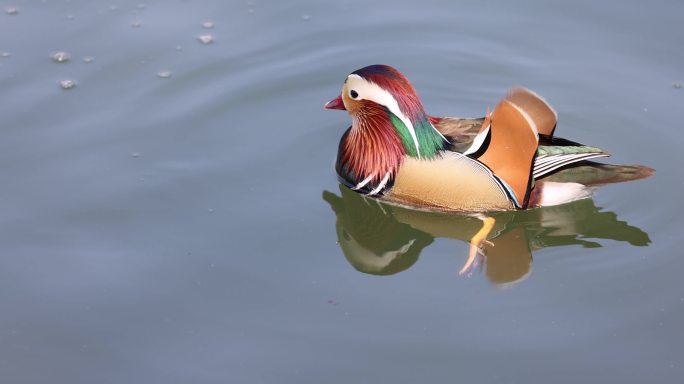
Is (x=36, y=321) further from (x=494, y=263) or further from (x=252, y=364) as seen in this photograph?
(x=494, y=263)

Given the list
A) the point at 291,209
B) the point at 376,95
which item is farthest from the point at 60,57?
the point at 376,95

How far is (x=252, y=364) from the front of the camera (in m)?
3.93

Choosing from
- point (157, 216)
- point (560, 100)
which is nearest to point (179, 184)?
point (157, 216)

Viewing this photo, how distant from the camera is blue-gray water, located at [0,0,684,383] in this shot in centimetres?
400

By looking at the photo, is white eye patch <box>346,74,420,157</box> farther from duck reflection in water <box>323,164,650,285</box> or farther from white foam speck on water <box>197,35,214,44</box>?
white foam speck on water <box>197,35,214,44</box>

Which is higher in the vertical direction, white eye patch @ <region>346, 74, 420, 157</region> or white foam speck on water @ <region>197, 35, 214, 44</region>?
white eye patch @ <region>346, 74, 420, 157</region>

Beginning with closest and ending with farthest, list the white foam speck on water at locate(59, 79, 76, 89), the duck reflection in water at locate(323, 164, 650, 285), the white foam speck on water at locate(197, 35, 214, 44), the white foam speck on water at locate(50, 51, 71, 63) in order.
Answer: the duck reflection in water at locate(323, 164, 650, 285) → the white foam speck on water at locate(59, 79, 76, 89) → the white foam speck on water at locate(50, 51, 71, 63) → the white foam speck on water at locate(197, 35, 214, 44)

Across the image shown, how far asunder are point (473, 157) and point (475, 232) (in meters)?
0.37

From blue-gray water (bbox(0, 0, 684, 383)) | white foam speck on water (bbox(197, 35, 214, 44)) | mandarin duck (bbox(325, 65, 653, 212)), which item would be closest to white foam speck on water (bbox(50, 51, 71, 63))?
blue-gray water (bbox(0, 0, 684, 383))

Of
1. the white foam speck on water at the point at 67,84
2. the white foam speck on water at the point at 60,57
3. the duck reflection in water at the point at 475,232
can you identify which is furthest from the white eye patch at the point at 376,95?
the white foam speck on water at the point at 60,57

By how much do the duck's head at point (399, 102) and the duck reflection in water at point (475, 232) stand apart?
371 mm

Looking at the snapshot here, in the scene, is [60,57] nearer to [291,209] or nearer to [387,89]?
[291,209]

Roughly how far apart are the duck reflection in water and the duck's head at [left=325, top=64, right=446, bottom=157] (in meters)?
0.37

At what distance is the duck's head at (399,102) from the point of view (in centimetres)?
474
